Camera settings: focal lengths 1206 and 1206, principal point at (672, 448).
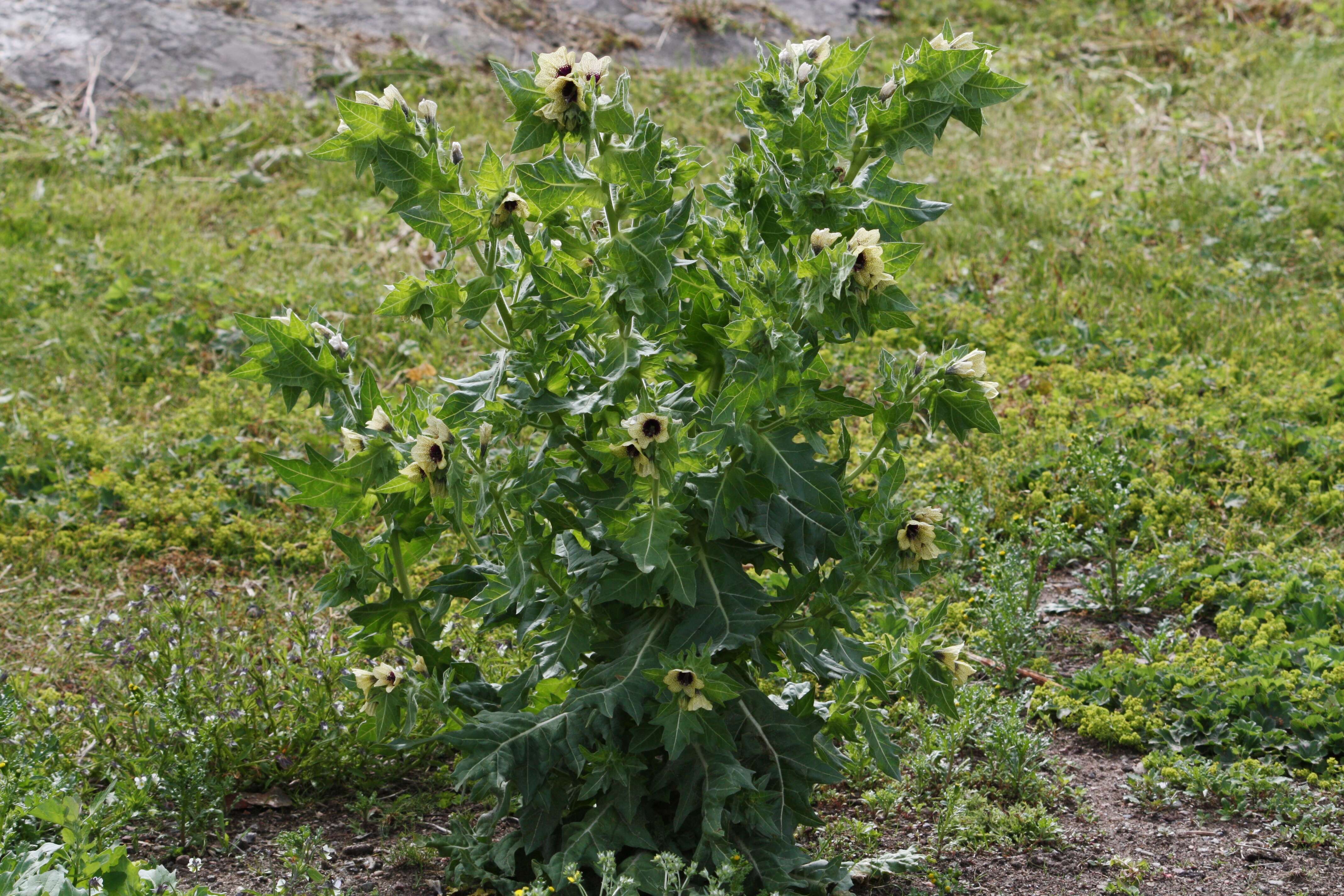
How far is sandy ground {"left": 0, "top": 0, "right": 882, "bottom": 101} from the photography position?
8875mm

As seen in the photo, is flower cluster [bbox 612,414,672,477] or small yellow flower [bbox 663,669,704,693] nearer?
flower cluster [bbox 612,414,672,477]

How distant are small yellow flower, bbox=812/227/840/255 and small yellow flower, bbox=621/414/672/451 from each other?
1.43 ft

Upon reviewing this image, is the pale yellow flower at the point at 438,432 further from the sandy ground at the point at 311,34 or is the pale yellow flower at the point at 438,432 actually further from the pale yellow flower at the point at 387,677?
the sandy ground at the point at 311,34

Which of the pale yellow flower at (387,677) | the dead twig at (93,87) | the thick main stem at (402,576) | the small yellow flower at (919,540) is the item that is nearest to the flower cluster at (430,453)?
the thick main stem at (402,576)

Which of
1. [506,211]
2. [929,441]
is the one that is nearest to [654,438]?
[506,211]

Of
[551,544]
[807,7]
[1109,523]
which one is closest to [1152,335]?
[1109,523]

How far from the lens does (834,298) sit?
2242 millimetres

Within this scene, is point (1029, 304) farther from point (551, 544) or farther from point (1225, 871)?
point (551, 544)

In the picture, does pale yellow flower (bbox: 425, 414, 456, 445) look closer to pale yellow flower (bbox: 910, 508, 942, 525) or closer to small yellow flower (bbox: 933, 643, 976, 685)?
pale yellow flower (bbox: 910, 508, 942, 525)

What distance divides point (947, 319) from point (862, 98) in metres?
3.46

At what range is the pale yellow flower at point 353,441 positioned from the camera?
2.46 meters

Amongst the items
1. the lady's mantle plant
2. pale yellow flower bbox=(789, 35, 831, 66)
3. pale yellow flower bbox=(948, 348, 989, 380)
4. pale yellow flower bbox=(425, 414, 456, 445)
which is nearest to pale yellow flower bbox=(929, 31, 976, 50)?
the lady's mantle plant

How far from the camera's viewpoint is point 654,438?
2.17 m

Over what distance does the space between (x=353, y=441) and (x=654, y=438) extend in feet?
2.30
